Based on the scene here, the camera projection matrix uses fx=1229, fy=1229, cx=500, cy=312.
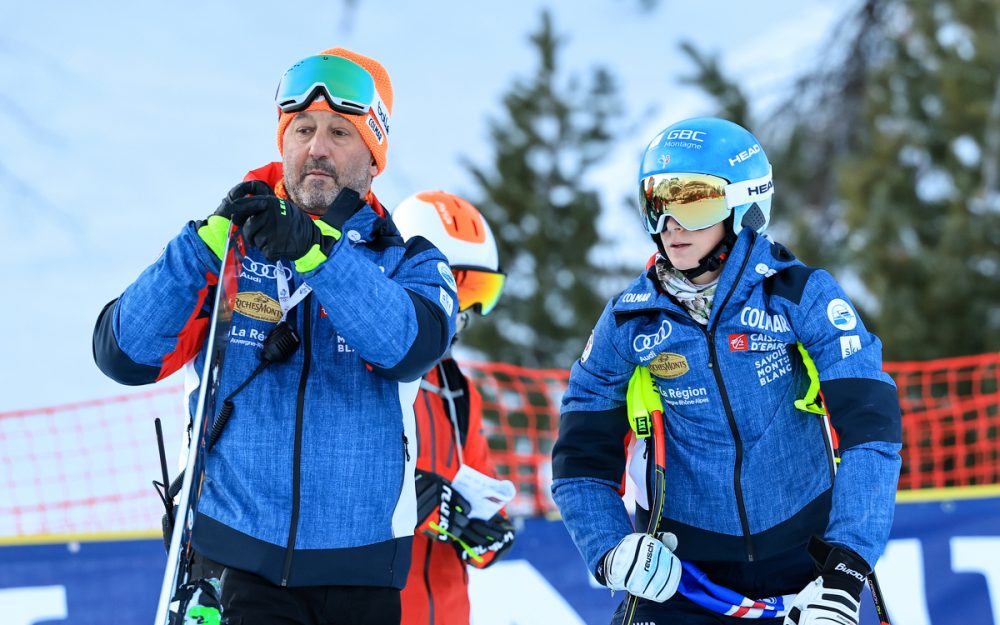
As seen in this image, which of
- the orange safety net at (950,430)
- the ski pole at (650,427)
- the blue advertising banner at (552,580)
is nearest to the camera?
the ski pole at (650,427)

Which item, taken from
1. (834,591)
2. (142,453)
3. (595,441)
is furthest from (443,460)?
(142,453)

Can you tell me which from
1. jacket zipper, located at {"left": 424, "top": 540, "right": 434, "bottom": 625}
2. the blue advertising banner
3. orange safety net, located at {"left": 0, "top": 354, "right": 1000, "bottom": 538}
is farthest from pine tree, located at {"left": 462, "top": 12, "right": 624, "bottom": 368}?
jacket zipper, located at {"left": 424, "top": 540, "right": 434, "bottom": 625}

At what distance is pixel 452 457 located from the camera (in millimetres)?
4766

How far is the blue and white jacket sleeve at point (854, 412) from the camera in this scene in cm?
310

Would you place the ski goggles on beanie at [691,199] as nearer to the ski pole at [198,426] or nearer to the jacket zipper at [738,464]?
the jacket zipper at [738,464]

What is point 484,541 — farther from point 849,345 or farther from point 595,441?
point 849,345

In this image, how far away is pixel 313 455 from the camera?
3010mm

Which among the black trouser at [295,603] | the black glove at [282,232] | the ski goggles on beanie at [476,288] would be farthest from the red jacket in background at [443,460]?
the black glove at [282,232]

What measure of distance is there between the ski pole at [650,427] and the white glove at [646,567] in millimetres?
86

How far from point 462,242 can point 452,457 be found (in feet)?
3.24

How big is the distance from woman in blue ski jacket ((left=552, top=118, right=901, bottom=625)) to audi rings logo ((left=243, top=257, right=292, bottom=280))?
96 cm

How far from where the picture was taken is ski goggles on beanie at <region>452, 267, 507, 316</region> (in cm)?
525

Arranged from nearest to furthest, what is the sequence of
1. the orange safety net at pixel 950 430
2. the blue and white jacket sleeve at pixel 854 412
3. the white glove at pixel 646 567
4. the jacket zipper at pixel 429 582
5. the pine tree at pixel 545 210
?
the blue and white jacket sleeve at pixel 854 412
the white glove at pixel 646 567
the jacket zipper at pixel 429 582
the orange safety net at pixel 950 430
the pine tree at pixel 545 210

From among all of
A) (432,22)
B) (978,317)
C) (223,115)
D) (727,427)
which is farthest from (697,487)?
(432,22)
